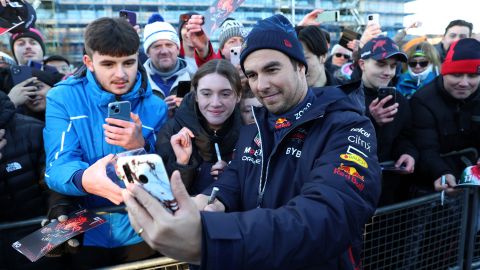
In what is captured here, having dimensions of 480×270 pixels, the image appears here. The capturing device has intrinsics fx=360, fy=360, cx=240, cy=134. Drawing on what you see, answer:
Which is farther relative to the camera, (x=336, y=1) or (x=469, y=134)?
(x=336, y=1)

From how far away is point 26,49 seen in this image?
14.8ft

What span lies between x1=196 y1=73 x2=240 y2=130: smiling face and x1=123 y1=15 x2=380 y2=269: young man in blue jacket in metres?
0.72

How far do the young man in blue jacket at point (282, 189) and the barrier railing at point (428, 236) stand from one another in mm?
1491

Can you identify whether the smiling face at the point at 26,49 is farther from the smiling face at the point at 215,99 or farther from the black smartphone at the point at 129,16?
the smiling face at the point at 215,99

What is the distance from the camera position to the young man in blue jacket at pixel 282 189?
93 cm

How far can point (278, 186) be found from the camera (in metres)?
1.55

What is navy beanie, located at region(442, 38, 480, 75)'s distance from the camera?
3207 mm

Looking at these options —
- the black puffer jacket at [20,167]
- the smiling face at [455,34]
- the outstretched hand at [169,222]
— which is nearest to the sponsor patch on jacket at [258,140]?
the outstretched hand at [169,222]

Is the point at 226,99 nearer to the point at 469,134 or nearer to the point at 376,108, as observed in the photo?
the point at 376,108

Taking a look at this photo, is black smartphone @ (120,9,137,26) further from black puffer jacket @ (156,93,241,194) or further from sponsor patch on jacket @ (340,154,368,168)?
sponsor patch on jacket @ (340,154,368,168)

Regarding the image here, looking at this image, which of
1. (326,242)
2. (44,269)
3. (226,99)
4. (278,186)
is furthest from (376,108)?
(44,269)

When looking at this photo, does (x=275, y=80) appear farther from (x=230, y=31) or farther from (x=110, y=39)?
(x=230, y=31)

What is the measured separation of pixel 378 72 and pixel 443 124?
76 cm

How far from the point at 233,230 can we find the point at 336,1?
76618 millimetres
